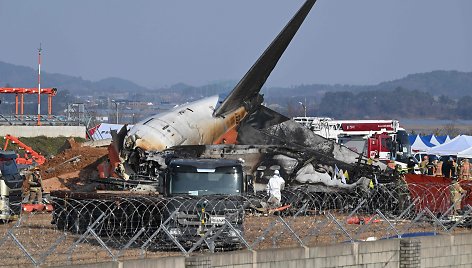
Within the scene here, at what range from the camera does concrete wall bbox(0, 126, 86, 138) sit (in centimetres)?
8519

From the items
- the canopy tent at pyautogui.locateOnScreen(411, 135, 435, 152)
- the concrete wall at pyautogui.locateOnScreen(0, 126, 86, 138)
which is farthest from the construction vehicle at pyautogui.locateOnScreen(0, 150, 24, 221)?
the concrete wall at pyautogui.locateOnScreen(0, 126, 86, 138)

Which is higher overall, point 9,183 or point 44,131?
point 44,131

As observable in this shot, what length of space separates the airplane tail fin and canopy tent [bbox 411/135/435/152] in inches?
1163

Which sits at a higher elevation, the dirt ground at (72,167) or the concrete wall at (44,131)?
the concrete wall at (44,131)

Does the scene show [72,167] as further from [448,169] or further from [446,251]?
[446,251]

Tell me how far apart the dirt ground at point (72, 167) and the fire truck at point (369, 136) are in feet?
84.6

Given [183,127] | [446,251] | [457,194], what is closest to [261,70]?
[183,127]

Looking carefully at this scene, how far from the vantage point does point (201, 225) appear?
84.8ft

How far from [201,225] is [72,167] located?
21.1 m

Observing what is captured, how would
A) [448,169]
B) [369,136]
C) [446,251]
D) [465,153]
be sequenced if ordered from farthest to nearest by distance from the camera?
[369,136] → [465,153] → [448,169] → [446,251]

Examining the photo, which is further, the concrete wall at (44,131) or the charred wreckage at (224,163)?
the concrete wall at (44,131)

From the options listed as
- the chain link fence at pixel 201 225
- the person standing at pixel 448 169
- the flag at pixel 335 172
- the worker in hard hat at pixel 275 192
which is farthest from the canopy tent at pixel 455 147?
the chain link fence at pixel 201 225

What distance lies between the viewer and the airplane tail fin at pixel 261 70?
4816cm

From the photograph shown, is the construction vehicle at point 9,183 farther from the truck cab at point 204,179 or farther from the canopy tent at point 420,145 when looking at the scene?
the canopy tent at point 420,145
